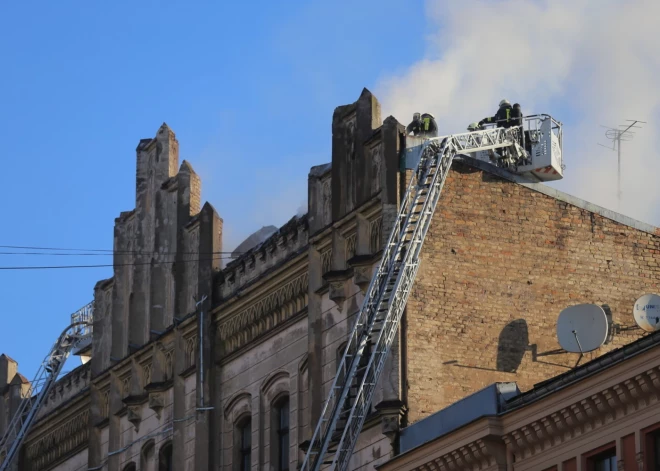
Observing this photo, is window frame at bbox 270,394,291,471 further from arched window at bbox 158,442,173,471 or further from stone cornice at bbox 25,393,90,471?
stone cornice at bbox 25,393,90,471

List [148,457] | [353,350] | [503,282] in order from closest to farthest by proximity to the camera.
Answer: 1. [353,350]
2. [503,282]
3. [148,457]

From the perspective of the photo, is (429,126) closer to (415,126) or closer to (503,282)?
(415,126)

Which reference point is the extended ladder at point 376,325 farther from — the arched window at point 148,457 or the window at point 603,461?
the arched window at point 148,457

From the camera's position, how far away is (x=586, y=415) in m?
33.7

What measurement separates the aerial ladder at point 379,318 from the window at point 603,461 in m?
8.21

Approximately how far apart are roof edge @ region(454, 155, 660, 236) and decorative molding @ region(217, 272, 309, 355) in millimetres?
4655

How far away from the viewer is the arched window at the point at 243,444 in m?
47.2

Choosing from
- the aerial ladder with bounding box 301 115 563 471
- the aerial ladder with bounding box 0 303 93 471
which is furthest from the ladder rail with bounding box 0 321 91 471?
the aerial ladder with bounding box 301 115 563 471

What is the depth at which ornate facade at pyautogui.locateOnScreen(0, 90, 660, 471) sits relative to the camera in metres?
42.4

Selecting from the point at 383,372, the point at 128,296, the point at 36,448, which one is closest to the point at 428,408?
the point at 383,372

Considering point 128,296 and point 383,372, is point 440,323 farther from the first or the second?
point 128,296

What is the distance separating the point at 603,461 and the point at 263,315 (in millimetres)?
14825

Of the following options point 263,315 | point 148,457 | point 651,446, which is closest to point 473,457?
point 651,446

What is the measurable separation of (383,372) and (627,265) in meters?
6.65
